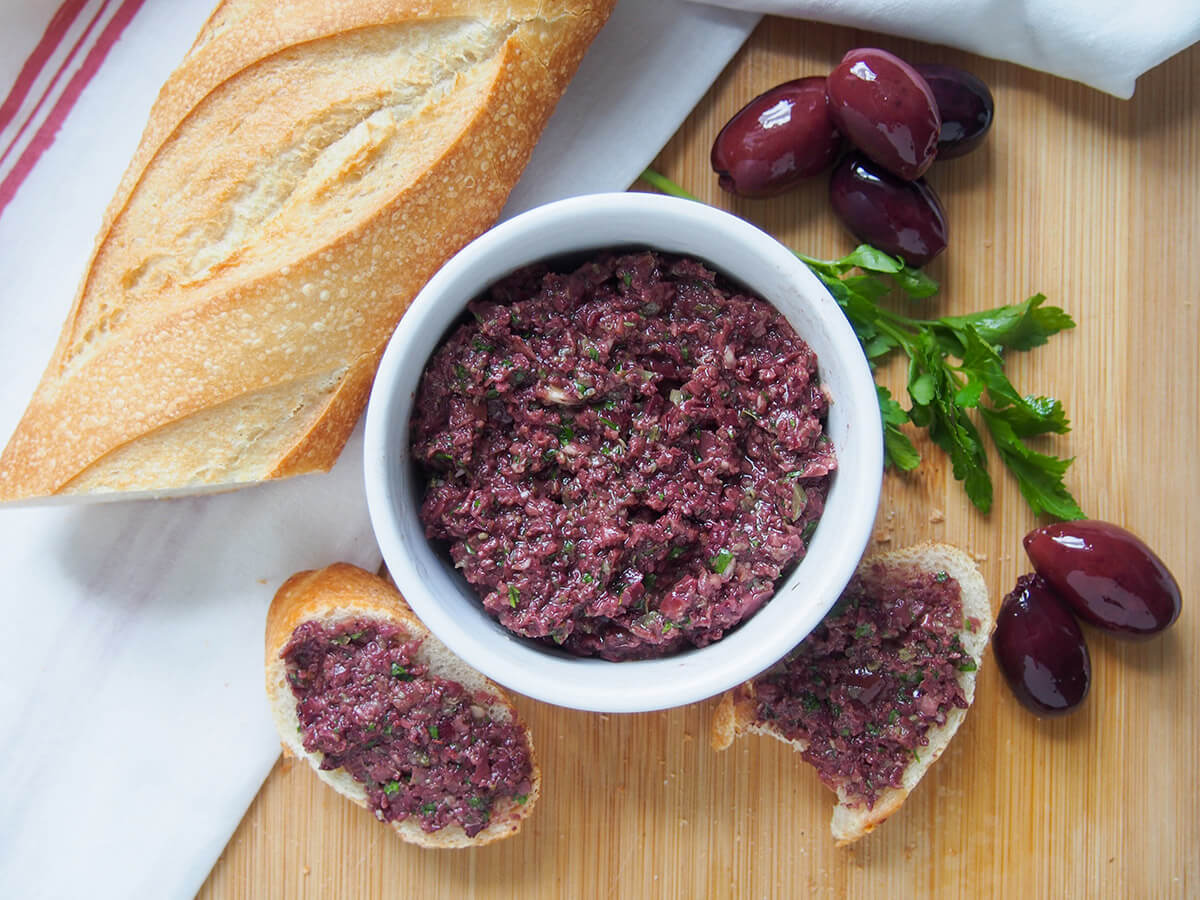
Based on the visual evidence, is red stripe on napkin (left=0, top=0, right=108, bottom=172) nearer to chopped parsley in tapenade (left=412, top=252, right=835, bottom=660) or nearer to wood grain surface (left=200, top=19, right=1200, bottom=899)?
chopped parsley in tapenade (left=412, top=252, right=835, bottom=660)

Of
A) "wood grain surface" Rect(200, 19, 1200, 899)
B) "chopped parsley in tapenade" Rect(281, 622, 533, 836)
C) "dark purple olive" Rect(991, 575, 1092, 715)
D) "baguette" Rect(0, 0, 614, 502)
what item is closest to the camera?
"baguette" Rect(0, 0, 614, 502)

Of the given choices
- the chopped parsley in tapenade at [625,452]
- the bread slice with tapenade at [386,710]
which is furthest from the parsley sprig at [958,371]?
the bread slice with tapenade at [386,710]

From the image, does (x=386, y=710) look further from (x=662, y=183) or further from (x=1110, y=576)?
(x=1110, y=576)

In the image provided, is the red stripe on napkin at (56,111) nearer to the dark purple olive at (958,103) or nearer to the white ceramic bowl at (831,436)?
the white ceramic bowl at (831,436)

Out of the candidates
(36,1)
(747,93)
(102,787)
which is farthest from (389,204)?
(102,787)

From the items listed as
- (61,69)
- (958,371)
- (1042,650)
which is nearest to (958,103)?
(958,371)

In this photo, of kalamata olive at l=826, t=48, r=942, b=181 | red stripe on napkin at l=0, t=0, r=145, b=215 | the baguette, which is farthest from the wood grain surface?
red stripe on napkin at l=0, t=0, r=145, b=215
